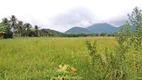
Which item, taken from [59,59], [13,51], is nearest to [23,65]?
[59,59]

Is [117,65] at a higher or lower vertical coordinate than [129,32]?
lower

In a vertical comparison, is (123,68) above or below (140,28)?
below

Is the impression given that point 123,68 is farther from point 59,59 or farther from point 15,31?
point 15,31

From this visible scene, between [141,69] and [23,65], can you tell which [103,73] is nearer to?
[141,69]

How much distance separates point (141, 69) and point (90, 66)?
614mm

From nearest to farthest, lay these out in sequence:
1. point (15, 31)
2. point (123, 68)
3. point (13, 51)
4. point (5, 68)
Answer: point (123, 68)
point (5, 68)
point (13, 51)
point (15, 31)

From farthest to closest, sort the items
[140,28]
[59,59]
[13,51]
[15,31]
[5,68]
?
[15,31]
[13,51]
[59,59]
[5,68]
[140,28]

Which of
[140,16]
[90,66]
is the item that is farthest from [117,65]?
[140,16]

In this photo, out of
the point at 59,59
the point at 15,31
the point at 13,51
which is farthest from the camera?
the point at 15,31

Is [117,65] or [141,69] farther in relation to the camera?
[141,69]

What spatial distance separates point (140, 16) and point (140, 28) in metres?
0.12

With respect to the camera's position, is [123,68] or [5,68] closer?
[123,68]

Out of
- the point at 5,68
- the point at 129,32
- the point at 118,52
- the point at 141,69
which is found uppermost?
the point at 129,32

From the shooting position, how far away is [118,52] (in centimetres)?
256
